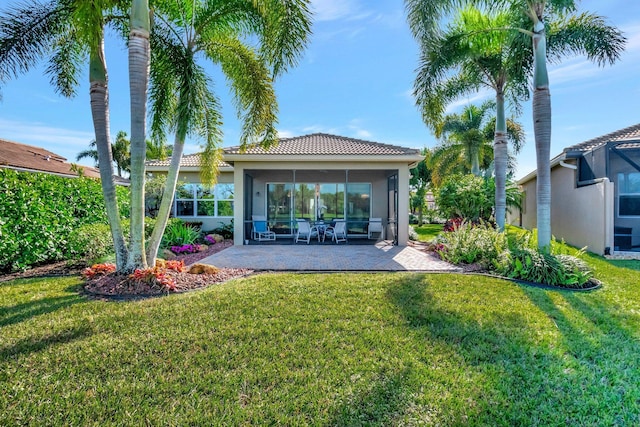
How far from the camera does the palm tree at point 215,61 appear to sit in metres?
6.76

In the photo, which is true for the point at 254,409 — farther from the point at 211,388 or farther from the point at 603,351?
the point at 603,351

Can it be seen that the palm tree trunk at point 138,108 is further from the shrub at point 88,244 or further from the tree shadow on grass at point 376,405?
the tree shadow on grass at point 376,405

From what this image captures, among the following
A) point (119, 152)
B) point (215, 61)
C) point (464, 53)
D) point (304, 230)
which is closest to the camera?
point (215, 61)

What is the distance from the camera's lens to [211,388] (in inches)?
115

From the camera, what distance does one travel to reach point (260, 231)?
1384cm

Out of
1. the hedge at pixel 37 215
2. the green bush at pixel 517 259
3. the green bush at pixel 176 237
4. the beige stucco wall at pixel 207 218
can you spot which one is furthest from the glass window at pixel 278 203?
the green bush at pixel 517 259

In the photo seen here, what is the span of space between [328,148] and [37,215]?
33.6 feet

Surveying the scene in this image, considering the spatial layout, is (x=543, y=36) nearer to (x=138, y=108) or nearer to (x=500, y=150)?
(x=500, y=150)

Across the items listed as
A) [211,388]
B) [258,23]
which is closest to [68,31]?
[258,23]

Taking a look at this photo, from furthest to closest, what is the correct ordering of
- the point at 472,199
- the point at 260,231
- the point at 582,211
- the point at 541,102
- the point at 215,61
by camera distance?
the point at 260,231
the point at 472,199
the point at 582,211
the point at 215,61
the point at 541,102

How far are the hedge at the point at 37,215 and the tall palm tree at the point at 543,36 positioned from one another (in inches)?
464

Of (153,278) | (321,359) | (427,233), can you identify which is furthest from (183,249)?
(427,233)

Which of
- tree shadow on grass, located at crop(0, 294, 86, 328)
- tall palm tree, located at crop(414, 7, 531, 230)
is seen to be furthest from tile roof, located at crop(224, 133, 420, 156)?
tree shadow on grass, located at crop(0, 294, 86, 328)

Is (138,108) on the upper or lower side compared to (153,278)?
upper
